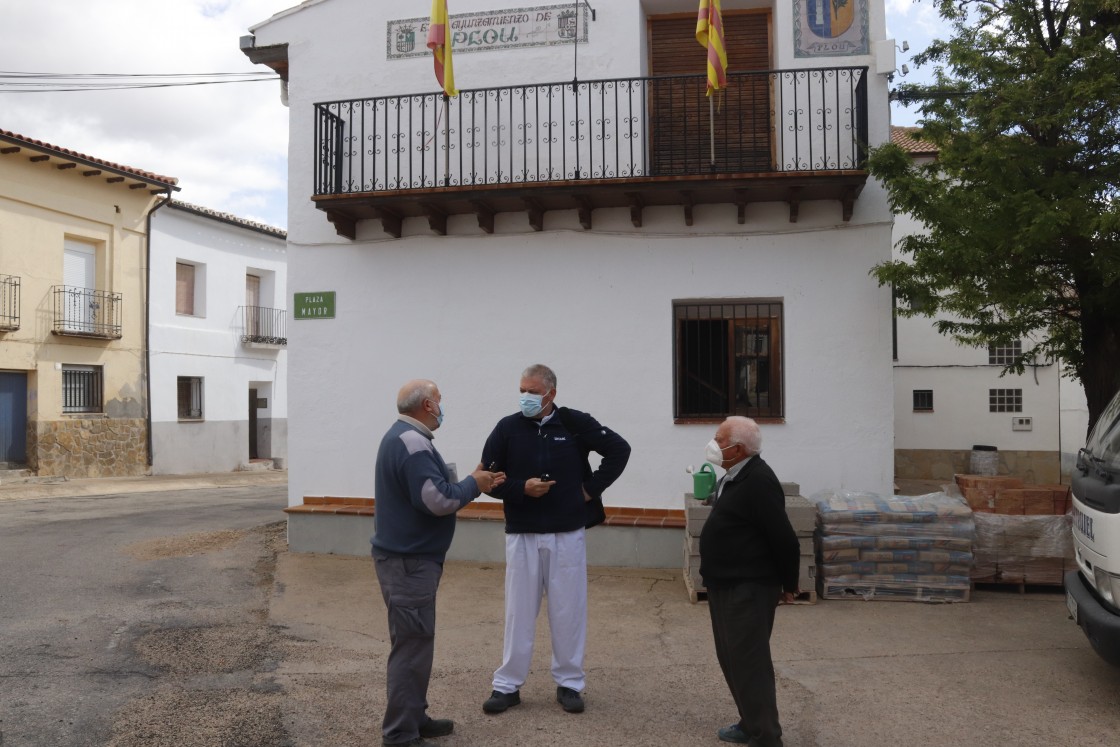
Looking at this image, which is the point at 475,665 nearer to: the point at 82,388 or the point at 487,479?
the point at 487,479

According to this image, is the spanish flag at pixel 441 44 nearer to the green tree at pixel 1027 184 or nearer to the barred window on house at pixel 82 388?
the green tree at pixel 1027 184

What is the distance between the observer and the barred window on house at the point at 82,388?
67.9 ft

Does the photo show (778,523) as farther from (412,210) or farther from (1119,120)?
(412,210)

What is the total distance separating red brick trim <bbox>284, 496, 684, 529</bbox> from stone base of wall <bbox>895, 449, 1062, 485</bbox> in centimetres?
1043

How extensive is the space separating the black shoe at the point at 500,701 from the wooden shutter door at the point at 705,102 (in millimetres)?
5991

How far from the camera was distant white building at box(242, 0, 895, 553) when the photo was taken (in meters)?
9.20

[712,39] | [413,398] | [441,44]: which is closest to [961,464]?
[712,39]

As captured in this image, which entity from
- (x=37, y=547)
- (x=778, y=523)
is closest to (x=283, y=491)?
(x=37, y=547)

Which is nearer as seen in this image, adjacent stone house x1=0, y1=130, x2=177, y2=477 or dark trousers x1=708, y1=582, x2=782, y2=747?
dark trousers x1=708, y1=582, x2=782, y2=747

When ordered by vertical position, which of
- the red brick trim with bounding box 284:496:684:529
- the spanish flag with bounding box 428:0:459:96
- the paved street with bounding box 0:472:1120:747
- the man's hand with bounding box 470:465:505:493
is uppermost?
the spanish flag with bounding box 428:0:459:96

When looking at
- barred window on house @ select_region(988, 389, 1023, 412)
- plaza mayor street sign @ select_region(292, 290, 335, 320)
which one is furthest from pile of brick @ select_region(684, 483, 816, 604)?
barred window on house @ select_region(988, 389, 1023, 412)

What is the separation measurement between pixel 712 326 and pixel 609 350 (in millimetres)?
1066

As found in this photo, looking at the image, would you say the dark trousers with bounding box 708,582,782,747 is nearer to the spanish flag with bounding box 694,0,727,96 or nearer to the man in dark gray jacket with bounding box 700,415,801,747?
the man in dark gray jacket with bounding box 700,415,801,747

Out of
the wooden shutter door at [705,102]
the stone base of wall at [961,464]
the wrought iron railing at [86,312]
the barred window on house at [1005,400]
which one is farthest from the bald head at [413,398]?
the wrought iron railing at [86,312]
